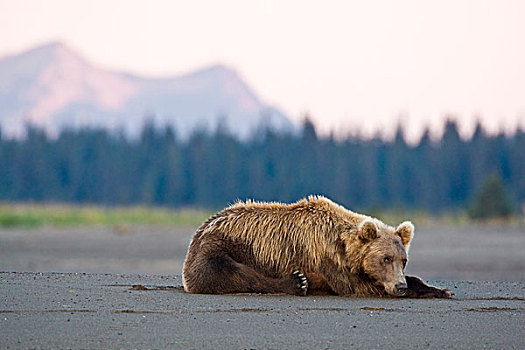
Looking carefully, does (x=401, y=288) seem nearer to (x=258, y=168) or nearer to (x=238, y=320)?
(x=238, y=320)

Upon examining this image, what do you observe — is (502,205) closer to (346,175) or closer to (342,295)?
(346,175)

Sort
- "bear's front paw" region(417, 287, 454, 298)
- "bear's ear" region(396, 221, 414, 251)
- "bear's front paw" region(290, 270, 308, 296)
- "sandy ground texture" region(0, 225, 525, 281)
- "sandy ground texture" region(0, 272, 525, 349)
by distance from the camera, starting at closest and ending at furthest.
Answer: "sandy ground texture" region(0, 272, 525, 349)
"bear's front paw" region(290, 270, 308, 296)
"bear's front paw" region(417, 287, 454, 298)
"bear's ear" region(396, 221, 414, 251)
"sandy ground texture" region(0, 225, 525, 281)

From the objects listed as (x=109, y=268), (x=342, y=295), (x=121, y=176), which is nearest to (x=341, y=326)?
(x=342, y=295)

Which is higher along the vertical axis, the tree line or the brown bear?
the tree line

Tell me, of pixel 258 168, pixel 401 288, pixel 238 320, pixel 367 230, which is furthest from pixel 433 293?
pixel 258 168

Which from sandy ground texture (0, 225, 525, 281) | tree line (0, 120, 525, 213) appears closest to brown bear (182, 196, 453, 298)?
sandy ground texture (0, 225, 525, 281)

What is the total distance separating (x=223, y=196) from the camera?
264ft

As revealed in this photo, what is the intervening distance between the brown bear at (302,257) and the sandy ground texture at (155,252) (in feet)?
31.7

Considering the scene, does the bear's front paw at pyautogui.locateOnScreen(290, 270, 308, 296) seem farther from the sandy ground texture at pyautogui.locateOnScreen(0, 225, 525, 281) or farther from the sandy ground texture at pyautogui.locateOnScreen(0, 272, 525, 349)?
the sandy ground texture at pyautogui.locateOnScreen(0, 225, 525, 281)

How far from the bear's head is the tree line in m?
65.9

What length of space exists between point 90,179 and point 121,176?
3228 millimetres

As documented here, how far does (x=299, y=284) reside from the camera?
9.91 meters

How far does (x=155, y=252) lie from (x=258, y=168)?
53.4 metres

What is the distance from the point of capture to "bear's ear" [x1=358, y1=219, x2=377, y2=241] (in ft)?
32.6
